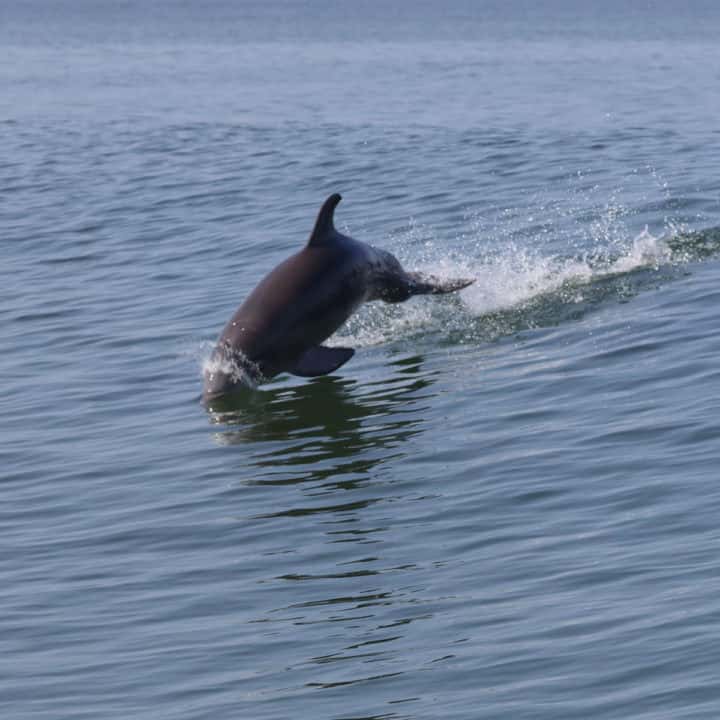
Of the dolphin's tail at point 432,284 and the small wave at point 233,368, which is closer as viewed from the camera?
the small wave at point 233,368

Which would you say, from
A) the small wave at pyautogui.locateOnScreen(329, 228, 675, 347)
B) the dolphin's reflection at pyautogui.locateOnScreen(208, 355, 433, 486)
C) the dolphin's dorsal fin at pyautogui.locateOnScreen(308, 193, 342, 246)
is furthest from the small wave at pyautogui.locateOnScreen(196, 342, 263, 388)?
the small wave at pyautogui.locateOnScreen(329, 228, 675, 347)

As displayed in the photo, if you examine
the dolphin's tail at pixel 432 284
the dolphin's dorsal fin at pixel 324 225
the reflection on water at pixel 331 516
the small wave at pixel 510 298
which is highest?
the dolphin's dorsal fin at pixel 324 225

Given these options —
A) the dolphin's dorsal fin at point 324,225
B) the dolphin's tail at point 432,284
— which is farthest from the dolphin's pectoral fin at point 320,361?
the dolphin's tail at point 432,284

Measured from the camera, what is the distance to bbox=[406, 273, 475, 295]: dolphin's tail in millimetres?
16766

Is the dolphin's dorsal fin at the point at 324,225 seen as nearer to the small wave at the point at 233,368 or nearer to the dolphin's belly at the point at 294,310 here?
the dolphin's belly at the point at 294,310

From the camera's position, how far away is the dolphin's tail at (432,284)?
55.0ft

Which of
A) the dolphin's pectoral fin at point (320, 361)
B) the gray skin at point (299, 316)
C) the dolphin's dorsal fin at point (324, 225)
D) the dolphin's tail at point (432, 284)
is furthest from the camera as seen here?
the dolphin's tail at point (432, 284)

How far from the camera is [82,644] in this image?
9969 mm

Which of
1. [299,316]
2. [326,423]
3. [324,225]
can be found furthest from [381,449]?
[324,225]

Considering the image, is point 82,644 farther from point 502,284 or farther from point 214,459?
point 502,284

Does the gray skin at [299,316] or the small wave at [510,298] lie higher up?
the gray skin at [299,316]

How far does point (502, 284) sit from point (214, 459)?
18.7 ft

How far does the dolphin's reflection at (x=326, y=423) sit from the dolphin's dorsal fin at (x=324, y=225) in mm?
1362

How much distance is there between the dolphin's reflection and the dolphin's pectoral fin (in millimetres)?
409
